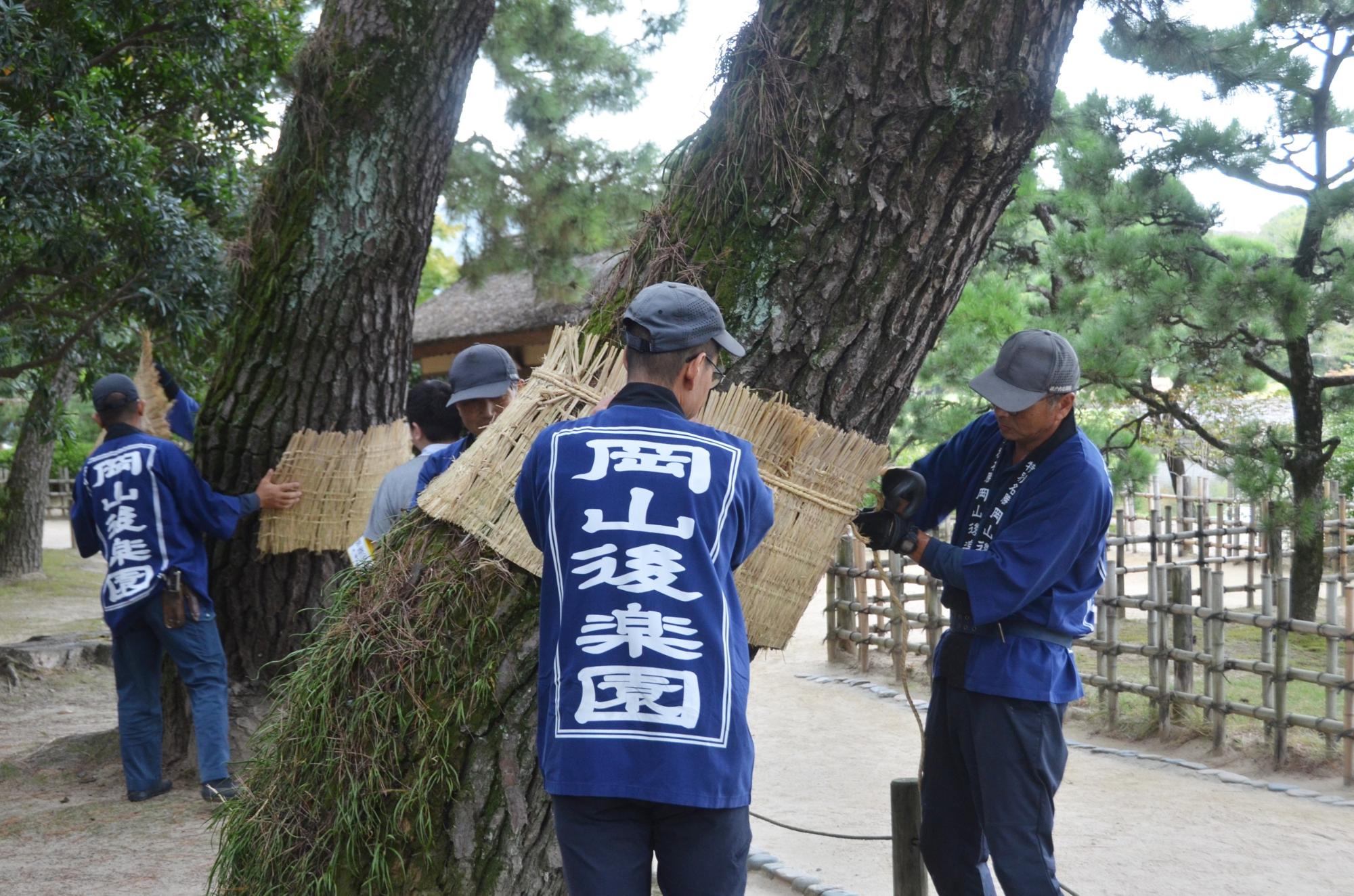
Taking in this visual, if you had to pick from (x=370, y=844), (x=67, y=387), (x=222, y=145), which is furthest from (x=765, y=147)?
(x=67, y=387)

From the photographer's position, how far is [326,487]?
4.66 m

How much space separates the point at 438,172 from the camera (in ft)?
16.0

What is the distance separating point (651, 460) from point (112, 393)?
3478 millimetres

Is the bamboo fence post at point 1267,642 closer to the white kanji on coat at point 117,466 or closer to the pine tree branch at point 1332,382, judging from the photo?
the pine tree branch at point 1332,382

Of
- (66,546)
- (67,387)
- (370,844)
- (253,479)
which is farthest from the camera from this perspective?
(66,546)

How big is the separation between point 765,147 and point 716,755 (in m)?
1.40

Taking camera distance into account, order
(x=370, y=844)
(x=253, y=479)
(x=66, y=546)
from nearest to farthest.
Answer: (x=370, y=844) → (x=253, y=479) → (x=66, y=546)

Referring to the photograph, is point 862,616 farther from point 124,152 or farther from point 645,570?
point 645,570

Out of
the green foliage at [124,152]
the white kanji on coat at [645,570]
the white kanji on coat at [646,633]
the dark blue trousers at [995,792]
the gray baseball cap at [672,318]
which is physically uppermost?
the green foliage at [124,152]

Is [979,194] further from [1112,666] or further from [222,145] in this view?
[222,145]

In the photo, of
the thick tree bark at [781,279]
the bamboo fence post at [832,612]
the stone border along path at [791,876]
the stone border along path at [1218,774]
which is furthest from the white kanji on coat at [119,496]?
the bamboo fence post at [832,612]

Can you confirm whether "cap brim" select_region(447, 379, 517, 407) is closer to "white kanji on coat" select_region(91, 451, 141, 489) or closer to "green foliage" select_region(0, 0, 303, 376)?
"white kanji on coat" select_region(91, 451, 141, 489)

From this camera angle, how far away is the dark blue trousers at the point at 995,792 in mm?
2518

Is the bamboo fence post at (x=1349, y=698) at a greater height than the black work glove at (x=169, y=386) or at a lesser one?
lesser
